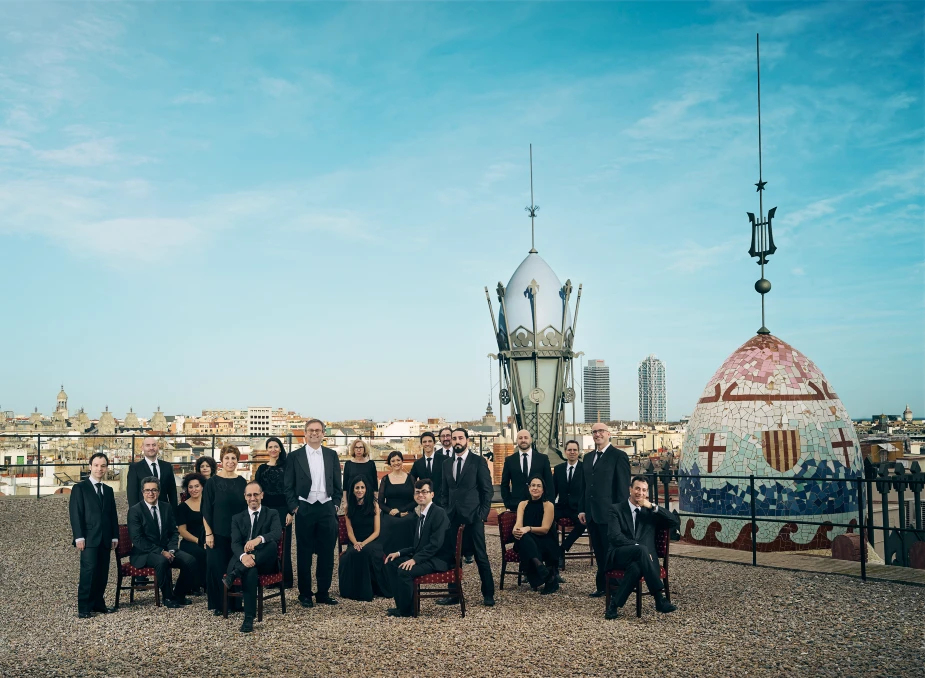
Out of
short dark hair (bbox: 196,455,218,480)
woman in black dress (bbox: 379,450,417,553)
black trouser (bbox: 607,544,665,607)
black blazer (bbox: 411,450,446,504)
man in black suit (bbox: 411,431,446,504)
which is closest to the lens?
black trouser (bbox: 607,544,665,607)

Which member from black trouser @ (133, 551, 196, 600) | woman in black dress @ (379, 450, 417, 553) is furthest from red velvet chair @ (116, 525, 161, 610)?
woman in black dress @ (379, 450, 417, 553)

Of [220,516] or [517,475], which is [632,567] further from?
[220,516]

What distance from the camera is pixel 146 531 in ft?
26.0

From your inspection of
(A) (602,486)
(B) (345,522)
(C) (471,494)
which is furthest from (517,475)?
(B) (345,522)

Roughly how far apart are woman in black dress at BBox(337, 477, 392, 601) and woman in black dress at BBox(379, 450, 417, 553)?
0.11m

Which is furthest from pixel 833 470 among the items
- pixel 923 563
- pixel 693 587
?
pixel 693 587

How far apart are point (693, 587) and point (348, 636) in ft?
12.1

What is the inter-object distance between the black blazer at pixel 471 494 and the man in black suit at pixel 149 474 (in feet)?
9.42

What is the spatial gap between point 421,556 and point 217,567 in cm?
193

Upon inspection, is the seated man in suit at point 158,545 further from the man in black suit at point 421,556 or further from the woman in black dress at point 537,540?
the woman in black dress at point 537,540

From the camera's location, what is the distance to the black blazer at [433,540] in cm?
734

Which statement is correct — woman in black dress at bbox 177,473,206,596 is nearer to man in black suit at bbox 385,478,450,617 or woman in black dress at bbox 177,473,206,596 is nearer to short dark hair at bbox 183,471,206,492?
short dark hair at bbox 183,471,206,492

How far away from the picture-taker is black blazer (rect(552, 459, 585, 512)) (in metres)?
8.97

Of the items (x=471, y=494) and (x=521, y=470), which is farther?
(x=521, y=470)
